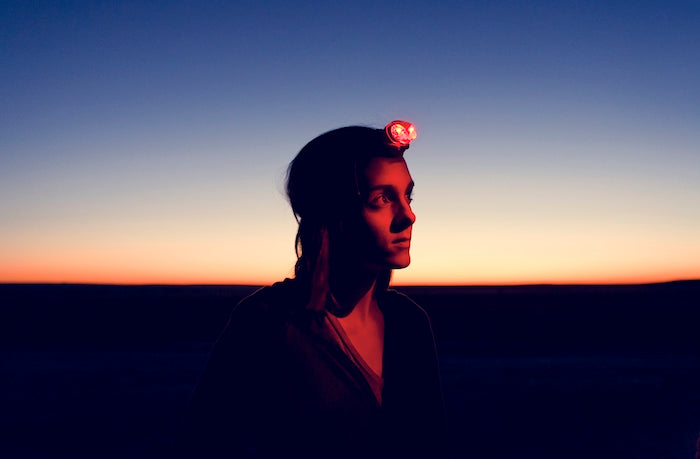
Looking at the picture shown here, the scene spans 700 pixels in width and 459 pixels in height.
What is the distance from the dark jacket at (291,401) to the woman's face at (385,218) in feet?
0.63

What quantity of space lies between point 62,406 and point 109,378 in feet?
6.68

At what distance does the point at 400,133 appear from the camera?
144 centimetres

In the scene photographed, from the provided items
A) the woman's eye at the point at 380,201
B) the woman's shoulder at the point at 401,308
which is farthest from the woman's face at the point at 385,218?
the woman's shoulder at the point at 401,308

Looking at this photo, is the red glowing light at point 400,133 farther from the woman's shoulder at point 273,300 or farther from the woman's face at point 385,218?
the woman's shoulder at point 273,300

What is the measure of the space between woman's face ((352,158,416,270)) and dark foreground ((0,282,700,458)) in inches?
194

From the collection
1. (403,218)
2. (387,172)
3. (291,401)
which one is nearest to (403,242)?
(403,218)

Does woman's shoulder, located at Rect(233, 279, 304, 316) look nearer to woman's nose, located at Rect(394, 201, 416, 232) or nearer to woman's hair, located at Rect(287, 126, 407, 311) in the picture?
woman's hair, located at Rect(287, 126, 407, 311)

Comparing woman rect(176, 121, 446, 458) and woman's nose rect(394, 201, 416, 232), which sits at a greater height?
Answer: woman's nose rect(394, 201, 416, 232)

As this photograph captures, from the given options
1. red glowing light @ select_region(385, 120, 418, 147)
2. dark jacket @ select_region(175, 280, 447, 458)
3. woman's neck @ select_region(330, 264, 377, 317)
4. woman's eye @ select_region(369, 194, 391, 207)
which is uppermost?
red glowing light @ select_region(385, 120, 418, 147)

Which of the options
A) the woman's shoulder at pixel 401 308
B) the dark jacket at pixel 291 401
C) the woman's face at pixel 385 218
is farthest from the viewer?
the woman's shoulder at pixel 401 308

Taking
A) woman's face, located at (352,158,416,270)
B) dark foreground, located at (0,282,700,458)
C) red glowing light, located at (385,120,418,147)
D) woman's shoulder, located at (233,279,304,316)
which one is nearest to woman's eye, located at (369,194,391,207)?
woman's face, located at (352,158,416,270)

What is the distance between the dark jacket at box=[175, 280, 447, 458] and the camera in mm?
1180

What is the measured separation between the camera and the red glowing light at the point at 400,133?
1437 millimetres

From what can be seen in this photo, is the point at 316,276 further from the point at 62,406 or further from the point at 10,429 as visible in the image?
the point at 62,406
